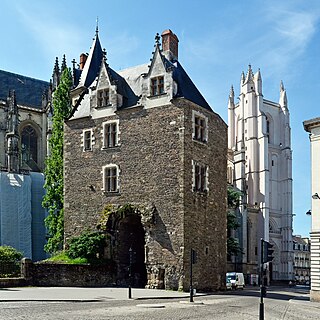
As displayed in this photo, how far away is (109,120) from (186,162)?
6406mm

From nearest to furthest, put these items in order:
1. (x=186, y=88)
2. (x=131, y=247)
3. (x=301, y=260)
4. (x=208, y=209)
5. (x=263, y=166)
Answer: (x=208, y=209), (x=186, y=88), (x=131, y=247), (x=263, y=166), (x=301, y=260)

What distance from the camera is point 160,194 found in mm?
32344

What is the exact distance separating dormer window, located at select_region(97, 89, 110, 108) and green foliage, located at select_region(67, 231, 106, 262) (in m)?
8.39

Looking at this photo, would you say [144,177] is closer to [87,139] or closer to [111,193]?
[111,193]

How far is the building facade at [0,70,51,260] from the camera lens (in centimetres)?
5056

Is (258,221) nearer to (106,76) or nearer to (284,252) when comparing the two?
(284,252)

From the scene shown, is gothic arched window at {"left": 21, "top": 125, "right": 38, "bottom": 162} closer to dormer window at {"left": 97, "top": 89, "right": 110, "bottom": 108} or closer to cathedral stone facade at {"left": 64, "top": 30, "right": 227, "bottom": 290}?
cathedral stone facade at {"left": 64, "top": 30, "right": 227, "bottom": 290}

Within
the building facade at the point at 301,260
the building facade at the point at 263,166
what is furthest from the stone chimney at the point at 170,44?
the building facade at the point at 301,260

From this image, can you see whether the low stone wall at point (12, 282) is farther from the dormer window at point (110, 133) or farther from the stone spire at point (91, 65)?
the stone spire at point (91, 65)

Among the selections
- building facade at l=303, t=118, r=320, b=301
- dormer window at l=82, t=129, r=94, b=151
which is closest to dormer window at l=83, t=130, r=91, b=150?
dormer window at l=82, t=129, r=94, b=151

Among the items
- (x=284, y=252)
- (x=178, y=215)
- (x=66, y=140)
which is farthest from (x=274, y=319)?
(x=284, y=252)

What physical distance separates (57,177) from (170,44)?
1352 cm

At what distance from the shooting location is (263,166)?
78.1 m

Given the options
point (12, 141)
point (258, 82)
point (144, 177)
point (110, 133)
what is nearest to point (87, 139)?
point (110, 133)
